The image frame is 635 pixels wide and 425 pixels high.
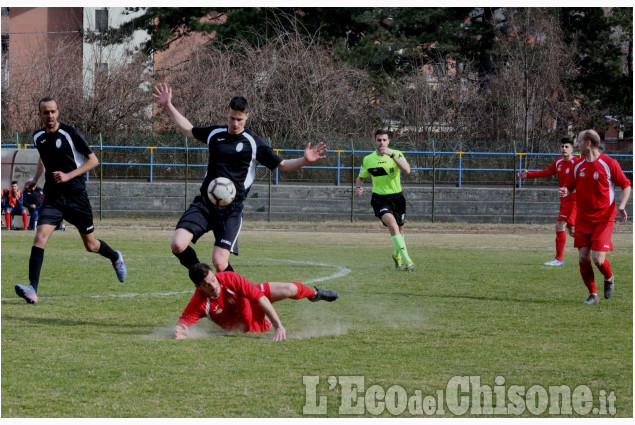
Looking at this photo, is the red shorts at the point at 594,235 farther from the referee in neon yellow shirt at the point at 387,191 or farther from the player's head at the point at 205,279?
the player's head at the point at 205,279

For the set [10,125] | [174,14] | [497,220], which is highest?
[174,14]

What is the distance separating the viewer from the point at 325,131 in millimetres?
38656

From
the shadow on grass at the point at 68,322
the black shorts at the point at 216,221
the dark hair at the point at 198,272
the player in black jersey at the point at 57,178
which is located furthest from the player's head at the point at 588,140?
the player in black jersey at the point at 57,178

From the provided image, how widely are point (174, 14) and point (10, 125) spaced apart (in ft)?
31.4

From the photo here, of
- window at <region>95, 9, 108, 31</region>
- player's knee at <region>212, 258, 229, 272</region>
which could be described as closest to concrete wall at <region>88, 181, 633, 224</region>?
window at <region>95, 9, 108, 31</region>

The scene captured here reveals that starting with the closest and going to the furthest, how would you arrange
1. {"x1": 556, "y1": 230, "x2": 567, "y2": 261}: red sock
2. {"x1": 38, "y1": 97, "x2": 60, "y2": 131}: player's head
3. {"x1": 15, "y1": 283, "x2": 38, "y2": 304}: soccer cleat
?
{"x1": 38, "y1": 97, "x2": 60, "y2": 131}: player's head
{"x1": 15, "y1": 283, "x2": 38, "y2": 304}: soccer cleat
{"x1": 556, "y1": 230, "x2": 567, "y2": 261}: red sock

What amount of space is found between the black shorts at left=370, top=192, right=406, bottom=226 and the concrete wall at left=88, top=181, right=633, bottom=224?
47.9 feet

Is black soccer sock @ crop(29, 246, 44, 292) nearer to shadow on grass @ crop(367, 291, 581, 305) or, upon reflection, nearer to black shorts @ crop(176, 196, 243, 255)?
black shorts @ crop(176, 196, 243, 255)

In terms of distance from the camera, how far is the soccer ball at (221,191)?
28.5ft

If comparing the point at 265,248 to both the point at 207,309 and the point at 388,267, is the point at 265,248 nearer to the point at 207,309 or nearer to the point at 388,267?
the point at 388,267

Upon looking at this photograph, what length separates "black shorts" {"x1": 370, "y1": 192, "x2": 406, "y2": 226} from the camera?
1454cm

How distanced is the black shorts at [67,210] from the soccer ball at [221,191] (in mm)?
2092

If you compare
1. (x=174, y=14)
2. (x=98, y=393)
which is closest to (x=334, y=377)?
(x=98, y=393)

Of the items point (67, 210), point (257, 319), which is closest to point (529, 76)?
point (67, 210)
